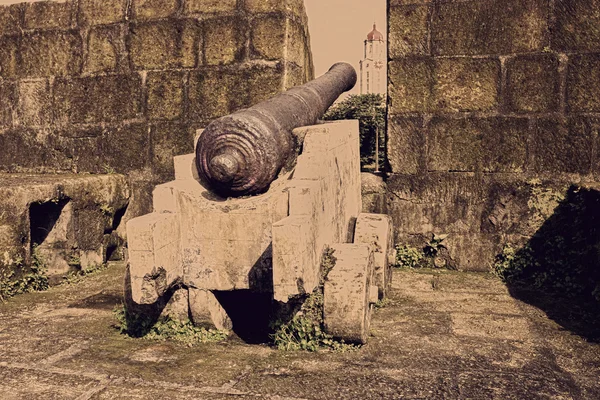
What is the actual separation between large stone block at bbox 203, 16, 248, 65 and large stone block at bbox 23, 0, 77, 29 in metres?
1.56

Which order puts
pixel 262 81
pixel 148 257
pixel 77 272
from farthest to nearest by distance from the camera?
pixel 262 81 < pixel 77 272 < pixel 148 257

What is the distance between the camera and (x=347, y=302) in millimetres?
3838

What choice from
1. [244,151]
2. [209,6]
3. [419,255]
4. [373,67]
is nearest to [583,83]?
[419,255]

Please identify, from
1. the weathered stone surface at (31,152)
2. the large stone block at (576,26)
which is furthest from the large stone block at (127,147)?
the large stone block at (576,26)

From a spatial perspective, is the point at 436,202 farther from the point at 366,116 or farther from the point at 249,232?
the point at 366,116

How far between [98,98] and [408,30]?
3.32 metres

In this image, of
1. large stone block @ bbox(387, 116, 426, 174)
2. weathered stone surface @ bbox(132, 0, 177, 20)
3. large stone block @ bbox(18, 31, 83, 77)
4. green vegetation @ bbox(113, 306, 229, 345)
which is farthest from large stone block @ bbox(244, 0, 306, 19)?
green vegetation @ bbox(113, 306, 229, 345)

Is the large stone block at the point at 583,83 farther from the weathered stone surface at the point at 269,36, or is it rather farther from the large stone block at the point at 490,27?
the weathered stone surface at the point at 269,36

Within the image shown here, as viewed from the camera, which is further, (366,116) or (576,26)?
(366,116)

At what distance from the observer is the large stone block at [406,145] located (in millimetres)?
6148

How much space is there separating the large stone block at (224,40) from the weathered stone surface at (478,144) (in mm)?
2069

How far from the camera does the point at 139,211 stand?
6.87 metres

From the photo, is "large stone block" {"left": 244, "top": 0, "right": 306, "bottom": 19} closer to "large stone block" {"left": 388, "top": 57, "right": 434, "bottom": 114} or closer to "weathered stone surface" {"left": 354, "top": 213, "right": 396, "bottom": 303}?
"large stone block" {"left": 388, "top": 57, "right": 434, "bottom": 114}

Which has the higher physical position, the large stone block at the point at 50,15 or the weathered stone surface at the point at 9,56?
the large stone block at the point at 50,15
